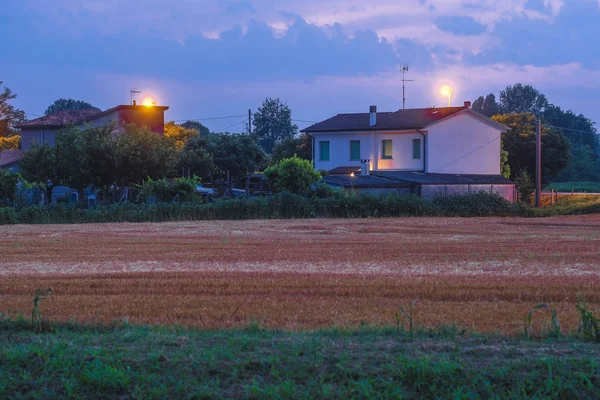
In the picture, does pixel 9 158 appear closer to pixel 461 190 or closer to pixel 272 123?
pixel 461 190

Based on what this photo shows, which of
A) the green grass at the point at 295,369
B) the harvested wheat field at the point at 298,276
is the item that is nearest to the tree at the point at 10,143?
the harvested wheat field at the point at 298,276

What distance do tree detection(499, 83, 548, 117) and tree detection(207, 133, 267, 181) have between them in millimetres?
98367

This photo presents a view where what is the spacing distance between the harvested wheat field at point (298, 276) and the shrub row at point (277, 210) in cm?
837

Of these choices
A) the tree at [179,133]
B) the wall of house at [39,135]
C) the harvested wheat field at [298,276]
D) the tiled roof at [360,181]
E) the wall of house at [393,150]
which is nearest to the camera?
the harvested wheat field at [298,276]

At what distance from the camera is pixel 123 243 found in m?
28.2

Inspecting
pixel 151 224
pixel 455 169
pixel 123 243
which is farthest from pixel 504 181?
pixel 123 243

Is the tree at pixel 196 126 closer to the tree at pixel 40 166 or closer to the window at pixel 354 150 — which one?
the window at pixel 354 150

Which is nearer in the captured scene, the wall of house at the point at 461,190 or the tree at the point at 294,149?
the wall of house at the point at 461,190

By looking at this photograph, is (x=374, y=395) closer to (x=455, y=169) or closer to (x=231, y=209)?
(x=231, y=209)

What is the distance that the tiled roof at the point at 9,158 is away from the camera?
6272 centimetres

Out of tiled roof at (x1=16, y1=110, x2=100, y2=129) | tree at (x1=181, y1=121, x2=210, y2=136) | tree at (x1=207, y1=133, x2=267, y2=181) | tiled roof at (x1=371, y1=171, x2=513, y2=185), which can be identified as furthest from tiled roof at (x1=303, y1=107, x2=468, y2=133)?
tree at (x1=181, y1=121, x2=210, y2=136)

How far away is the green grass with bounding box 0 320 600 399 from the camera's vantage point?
7.98 meters

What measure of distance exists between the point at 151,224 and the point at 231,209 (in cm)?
608

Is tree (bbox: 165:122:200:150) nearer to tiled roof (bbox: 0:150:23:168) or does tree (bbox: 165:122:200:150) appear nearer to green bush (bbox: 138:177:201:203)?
tiled roof (bbox: 0:150:23:168)
